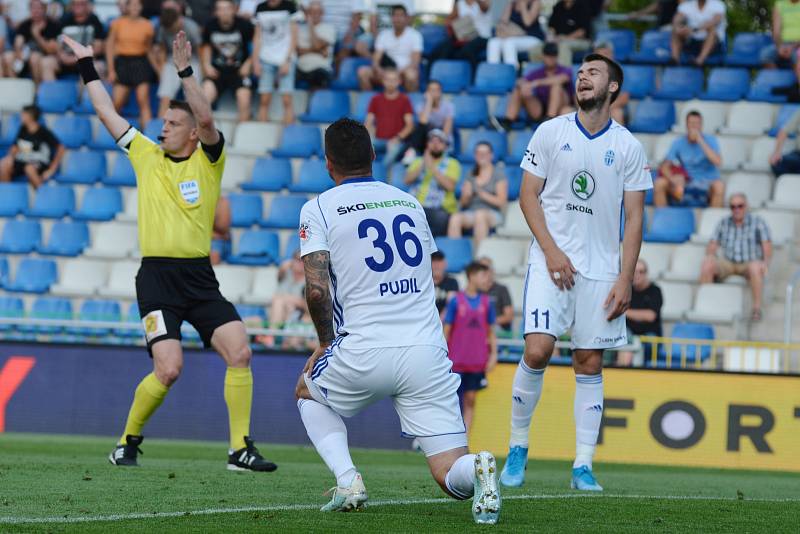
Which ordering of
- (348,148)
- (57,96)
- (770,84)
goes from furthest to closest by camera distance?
1. (57,96)
2. (770,84)
3. (348,148)

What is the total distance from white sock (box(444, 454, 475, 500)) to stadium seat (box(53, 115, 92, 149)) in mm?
15552

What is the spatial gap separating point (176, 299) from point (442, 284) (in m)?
6.48

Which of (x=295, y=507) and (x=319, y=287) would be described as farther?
(x=295, y=507)

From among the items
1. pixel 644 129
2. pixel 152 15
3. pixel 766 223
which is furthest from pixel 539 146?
pixel 152 15

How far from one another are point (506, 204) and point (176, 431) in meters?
5.28

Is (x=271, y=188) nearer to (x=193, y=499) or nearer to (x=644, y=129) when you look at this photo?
(x=644, y=129)

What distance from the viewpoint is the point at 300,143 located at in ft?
65.9

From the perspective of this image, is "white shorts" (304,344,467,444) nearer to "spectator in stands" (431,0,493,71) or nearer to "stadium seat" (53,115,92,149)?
"spectator in stands" (431,0,493,71)

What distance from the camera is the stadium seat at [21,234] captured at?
19203 millimetres

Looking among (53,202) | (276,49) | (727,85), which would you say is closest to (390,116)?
(276,49)

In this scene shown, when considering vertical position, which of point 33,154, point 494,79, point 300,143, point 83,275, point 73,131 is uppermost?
point 494,79

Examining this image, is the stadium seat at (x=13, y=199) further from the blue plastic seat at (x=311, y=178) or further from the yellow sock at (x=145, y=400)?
the yellow sock at (x=145, y=400)

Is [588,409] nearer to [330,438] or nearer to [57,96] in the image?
[330,438]

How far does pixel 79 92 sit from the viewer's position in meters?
21.6
